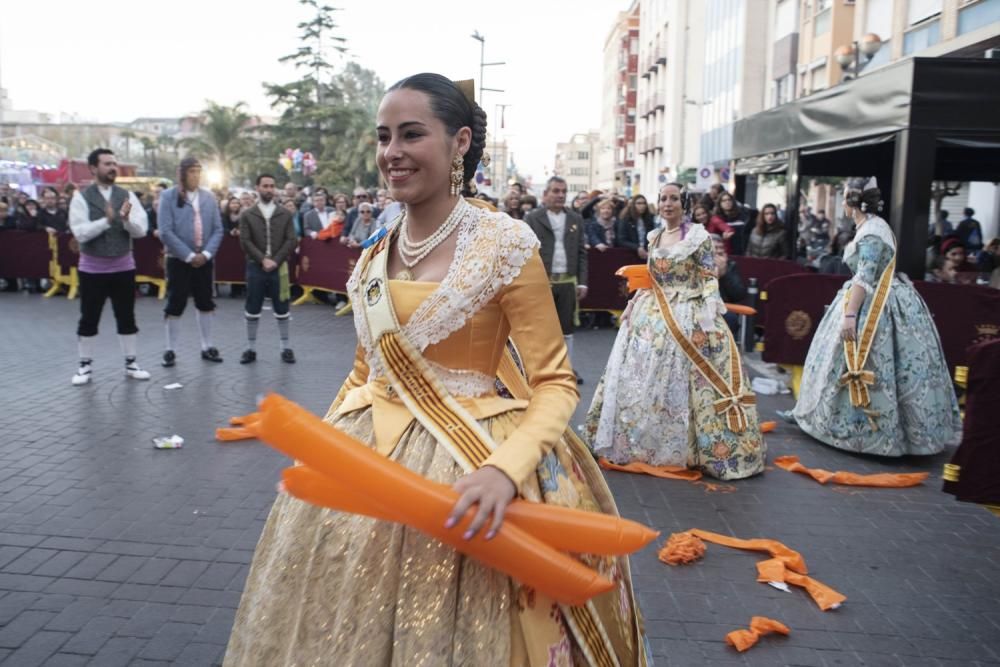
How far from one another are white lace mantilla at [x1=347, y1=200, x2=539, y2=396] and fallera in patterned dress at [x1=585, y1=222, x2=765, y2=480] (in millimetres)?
3902

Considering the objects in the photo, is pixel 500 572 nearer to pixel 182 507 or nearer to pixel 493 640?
pixel 493 640

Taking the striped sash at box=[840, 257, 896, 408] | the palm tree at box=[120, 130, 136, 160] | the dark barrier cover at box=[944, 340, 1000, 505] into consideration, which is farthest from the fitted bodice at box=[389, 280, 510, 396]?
the palm tree at box=[120, 130, 136, 160]

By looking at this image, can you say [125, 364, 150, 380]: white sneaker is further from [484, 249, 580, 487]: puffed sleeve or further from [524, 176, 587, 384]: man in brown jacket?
[484, 249, 580, 487]: puffed sleeve

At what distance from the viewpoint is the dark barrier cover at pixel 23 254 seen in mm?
14945

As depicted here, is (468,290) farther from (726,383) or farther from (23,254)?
(23,254)

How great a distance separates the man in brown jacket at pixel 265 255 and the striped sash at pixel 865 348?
571 cm

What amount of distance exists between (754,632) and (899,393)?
3.53 metres

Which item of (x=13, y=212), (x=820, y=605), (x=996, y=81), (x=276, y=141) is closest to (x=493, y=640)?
(x=820, y=605)

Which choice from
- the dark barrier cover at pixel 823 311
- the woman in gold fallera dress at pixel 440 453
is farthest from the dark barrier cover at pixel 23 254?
the woman in gold fallera dress at pixel 440 453

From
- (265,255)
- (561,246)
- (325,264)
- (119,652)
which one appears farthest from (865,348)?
(325,264)

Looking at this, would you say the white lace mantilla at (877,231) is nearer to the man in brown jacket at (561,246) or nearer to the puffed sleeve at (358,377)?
the man in brown jacket at (561,246)

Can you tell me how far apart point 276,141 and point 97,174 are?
138 feet

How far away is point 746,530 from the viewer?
477 centimetres

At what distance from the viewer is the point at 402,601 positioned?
72.0 inches
